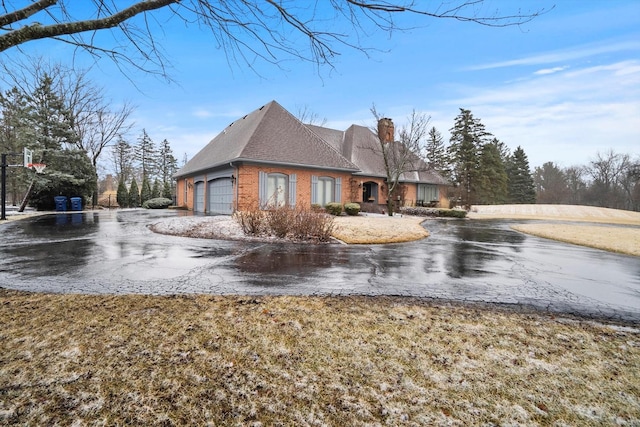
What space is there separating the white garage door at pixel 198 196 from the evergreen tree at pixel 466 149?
28.3 m

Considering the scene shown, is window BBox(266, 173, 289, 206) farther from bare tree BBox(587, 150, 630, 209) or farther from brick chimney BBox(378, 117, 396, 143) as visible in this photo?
bare tree BBox(587, 150, 630, 209)

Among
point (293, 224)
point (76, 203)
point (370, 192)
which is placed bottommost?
point (293, 224)

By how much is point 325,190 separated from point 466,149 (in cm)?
2620

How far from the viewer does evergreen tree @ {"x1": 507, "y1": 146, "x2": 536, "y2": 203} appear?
1885 inches

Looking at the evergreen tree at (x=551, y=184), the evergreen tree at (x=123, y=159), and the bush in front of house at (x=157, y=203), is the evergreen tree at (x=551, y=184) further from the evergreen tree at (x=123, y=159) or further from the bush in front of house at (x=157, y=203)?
the evergreen tree at (x=123, y=159)

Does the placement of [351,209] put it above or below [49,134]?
below

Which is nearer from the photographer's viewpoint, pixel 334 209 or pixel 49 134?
pixel 334 209

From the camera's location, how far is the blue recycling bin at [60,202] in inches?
797

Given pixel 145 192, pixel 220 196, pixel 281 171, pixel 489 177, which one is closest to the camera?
pixel 281 171

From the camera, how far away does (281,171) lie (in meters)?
16.8

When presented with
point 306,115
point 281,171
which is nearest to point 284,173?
point 281,171

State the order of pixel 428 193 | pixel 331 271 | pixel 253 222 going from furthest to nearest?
pixel 428 193
pixel 253 222
pixel 331 271

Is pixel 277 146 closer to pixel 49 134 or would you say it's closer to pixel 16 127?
pixel 49 134

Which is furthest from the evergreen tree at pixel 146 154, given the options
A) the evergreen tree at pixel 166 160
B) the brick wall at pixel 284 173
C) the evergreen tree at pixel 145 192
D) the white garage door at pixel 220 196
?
the brick wall at pixel 284 173
